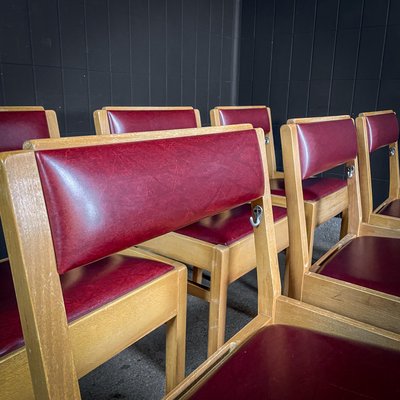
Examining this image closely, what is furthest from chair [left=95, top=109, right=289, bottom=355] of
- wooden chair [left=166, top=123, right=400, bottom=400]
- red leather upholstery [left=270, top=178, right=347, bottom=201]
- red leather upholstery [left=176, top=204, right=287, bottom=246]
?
red leather upholstery [left=270, top=178, right=347, bottom=201]

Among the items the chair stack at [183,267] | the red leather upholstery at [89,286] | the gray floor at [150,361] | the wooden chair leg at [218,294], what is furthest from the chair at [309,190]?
the red leather upholstery at [89,286]

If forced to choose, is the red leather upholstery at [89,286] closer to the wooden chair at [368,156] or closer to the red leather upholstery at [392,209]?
the wooden chair at [368,156]

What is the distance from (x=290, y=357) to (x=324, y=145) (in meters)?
0.63

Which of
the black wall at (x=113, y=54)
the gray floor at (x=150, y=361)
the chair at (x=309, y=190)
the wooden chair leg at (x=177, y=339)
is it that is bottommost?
the gray floor at (x=150, y=361)

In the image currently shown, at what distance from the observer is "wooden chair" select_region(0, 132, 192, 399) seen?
18.2 inches

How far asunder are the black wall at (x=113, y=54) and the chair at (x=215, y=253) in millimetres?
1045

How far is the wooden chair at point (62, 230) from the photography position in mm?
462

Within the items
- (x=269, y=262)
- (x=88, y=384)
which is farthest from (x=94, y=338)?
(x=88, y=384)

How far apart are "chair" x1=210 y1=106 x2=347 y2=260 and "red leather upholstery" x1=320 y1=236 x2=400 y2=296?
0.47 meters

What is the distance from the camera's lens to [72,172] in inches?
20.1

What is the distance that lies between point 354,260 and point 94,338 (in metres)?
0.70

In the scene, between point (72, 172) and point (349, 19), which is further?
point (349, 19)

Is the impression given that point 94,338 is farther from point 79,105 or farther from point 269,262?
point 79,105

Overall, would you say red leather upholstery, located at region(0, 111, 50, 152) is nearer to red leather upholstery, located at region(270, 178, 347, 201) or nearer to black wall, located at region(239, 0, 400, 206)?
red leather upholstery, located at region(270, 178, 347, 201)
